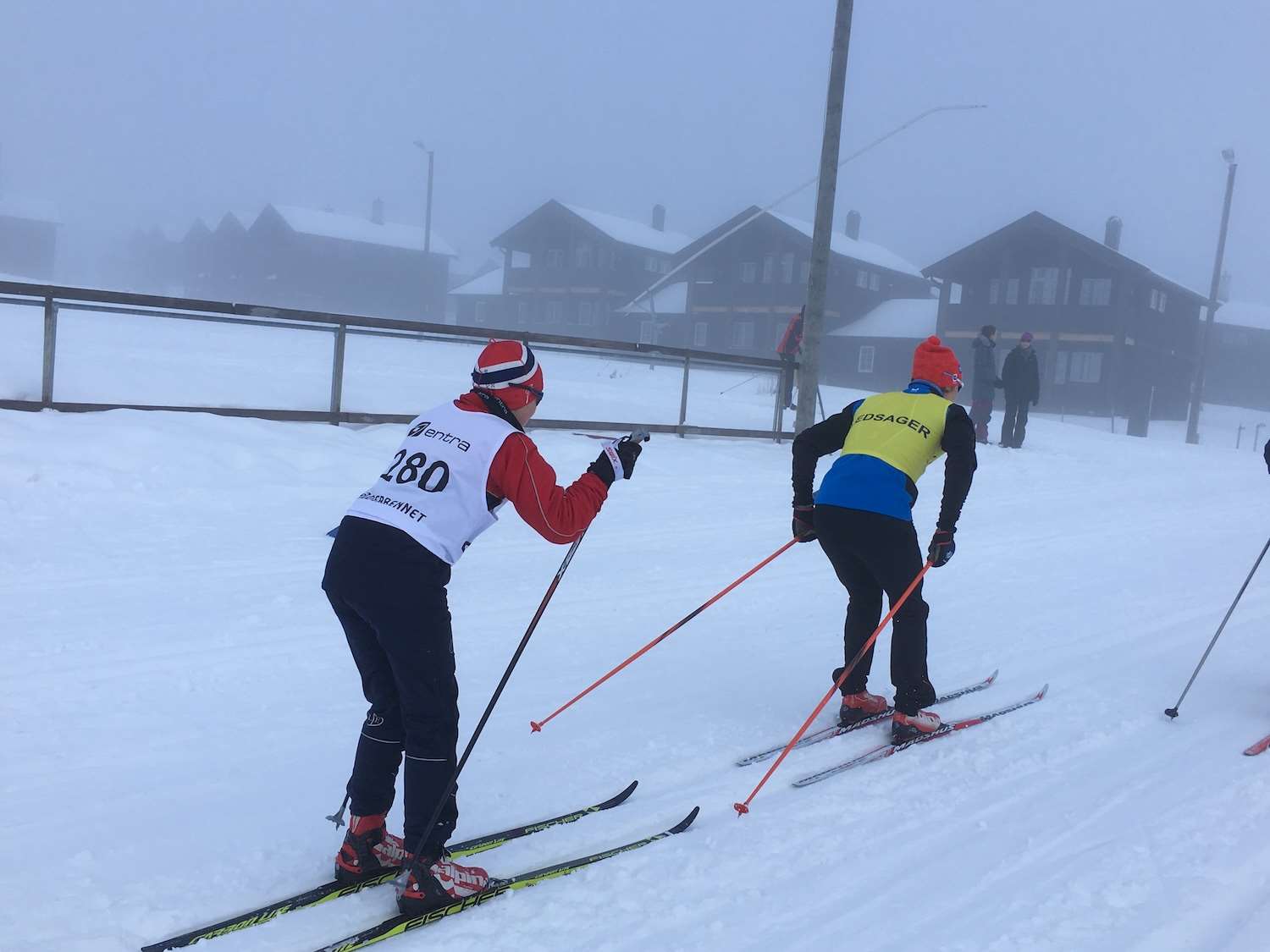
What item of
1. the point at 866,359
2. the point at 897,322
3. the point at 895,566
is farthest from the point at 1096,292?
the point at 895,566

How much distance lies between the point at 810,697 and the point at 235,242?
2368 inches

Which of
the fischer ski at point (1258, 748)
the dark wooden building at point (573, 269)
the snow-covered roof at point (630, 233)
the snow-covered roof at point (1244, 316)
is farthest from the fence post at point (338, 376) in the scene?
the snow-covered roof at point (1244, 316)

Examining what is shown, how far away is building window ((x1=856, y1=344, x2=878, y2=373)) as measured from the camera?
4244 centimetres

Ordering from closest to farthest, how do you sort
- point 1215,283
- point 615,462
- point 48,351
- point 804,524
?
point 615,462 → point 804,524 → point 48,351 → point 1215,283

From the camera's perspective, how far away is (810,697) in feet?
17.6

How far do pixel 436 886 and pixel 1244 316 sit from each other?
6114 cm

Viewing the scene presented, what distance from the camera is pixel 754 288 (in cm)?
4394

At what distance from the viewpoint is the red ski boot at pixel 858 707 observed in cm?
→ 491

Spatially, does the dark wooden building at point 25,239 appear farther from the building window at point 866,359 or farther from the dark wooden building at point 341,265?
the building window at point 866,359

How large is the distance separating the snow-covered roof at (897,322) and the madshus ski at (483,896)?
38357mm

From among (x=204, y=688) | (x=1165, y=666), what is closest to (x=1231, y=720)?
(x=1165, y=666)

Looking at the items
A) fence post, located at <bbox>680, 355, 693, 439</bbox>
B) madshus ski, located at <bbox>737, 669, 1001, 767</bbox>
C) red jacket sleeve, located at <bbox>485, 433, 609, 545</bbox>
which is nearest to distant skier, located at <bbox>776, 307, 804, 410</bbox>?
fence post, located at <bbox>680, 355, 693, 439</bbox>

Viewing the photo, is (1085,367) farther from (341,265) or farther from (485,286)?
(341,265)

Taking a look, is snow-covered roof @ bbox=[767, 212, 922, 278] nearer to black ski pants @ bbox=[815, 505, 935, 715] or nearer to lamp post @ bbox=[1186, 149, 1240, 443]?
lamp post @ bbox=[1186, 149, 1240, 443]
